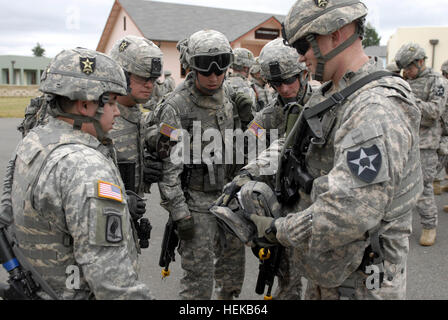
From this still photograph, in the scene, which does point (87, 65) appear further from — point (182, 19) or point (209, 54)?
point (182, 19)

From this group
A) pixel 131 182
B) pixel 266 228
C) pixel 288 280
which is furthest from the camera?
pixel 288 280

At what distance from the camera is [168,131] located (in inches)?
130

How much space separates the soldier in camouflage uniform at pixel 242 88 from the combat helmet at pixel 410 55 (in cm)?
198

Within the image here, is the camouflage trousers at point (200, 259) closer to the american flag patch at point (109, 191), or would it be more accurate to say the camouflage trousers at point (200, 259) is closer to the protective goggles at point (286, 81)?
the protective goggles at point (286, 81)

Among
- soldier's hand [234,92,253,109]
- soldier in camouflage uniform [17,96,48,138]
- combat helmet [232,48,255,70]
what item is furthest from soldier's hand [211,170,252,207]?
combat helmet [232,48,255,70]

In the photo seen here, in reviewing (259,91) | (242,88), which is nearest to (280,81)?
(242,88)

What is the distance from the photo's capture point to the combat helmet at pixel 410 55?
5.49m

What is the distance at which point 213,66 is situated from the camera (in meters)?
3.34

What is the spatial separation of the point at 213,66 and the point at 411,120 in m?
1.82

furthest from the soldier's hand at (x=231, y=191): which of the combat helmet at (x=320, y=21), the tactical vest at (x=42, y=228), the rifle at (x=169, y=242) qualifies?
the rifle at (x=169, y=242)

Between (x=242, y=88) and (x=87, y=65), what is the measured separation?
11.6 feet

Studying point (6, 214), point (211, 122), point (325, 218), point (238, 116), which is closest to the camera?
point (325, 218)
